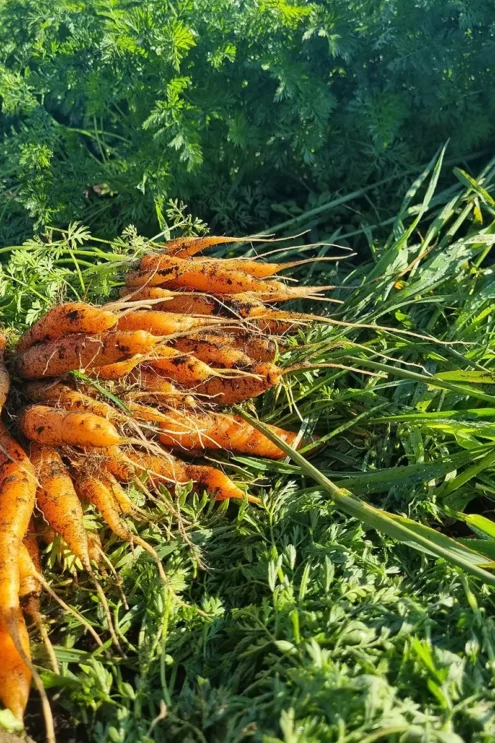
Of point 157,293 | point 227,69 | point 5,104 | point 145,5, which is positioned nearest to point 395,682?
point 157,293

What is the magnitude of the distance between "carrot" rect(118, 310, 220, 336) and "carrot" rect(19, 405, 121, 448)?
1.27 ft

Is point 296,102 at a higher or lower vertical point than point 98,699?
higher

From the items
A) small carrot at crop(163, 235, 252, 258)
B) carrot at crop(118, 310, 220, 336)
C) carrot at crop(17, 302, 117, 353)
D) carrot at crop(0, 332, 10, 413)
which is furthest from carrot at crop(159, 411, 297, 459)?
small carrot at crop(163, 235, 252, 258)

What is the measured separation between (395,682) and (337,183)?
2.58m

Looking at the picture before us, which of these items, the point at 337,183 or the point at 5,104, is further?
the point at 337,183

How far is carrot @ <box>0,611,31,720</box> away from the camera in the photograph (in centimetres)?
146

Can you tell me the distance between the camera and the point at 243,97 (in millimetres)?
2875

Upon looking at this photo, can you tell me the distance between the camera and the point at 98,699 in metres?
1.47

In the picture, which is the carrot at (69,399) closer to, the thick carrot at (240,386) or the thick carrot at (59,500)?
the thick carrot at (59,500)

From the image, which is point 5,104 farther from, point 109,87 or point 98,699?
point 98,699

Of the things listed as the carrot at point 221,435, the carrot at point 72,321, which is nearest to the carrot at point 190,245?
the carrot at point 72,321

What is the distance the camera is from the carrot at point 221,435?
2.05m

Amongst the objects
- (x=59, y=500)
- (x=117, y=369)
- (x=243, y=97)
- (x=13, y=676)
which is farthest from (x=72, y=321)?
(x=243, y=97)

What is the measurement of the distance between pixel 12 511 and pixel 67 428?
0.97 ft
